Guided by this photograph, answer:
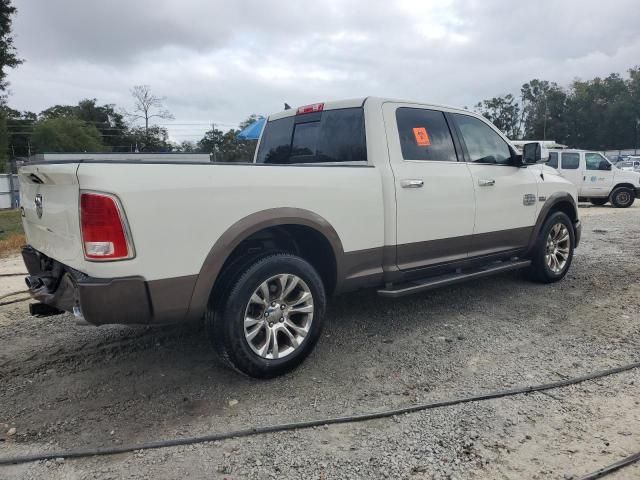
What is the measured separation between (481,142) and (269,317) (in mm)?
2873

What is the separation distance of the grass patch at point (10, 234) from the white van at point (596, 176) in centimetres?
1441

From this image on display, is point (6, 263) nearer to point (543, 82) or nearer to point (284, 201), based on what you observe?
point (284, 201)

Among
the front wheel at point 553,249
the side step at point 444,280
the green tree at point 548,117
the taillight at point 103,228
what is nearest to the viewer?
the taillight at point 103,228

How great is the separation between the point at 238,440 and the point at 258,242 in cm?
133

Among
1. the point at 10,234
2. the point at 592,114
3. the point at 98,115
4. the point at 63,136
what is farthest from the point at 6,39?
the point at 592,114

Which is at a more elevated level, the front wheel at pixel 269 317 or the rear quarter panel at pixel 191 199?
the rear quarter panel at pixel 191 199

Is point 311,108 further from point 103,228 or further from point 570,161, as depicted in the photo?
point 570,161

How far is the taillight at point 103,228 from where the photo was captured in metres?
2.54

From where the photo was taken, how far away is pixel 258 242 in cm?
340

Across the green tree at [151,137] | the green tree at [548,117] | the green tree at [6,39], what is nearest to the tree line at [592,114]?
the green tree at [548,117]

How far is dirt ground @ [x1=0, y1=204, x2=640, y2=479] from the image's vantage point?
239 centimetres

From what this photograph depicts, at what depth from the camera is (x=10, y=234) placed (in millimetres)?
10414

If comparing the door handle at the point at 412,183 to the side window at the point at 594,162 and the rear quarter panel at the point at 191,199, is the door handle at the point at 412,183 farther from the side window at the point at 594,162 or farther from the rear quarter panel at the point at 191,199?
the side window at the point at 594,162

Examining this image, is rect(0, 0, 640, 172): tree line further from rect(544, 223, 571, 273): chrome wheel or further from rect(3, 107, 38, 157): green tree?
rect(544, 223, 571, 273): chrome wheel
